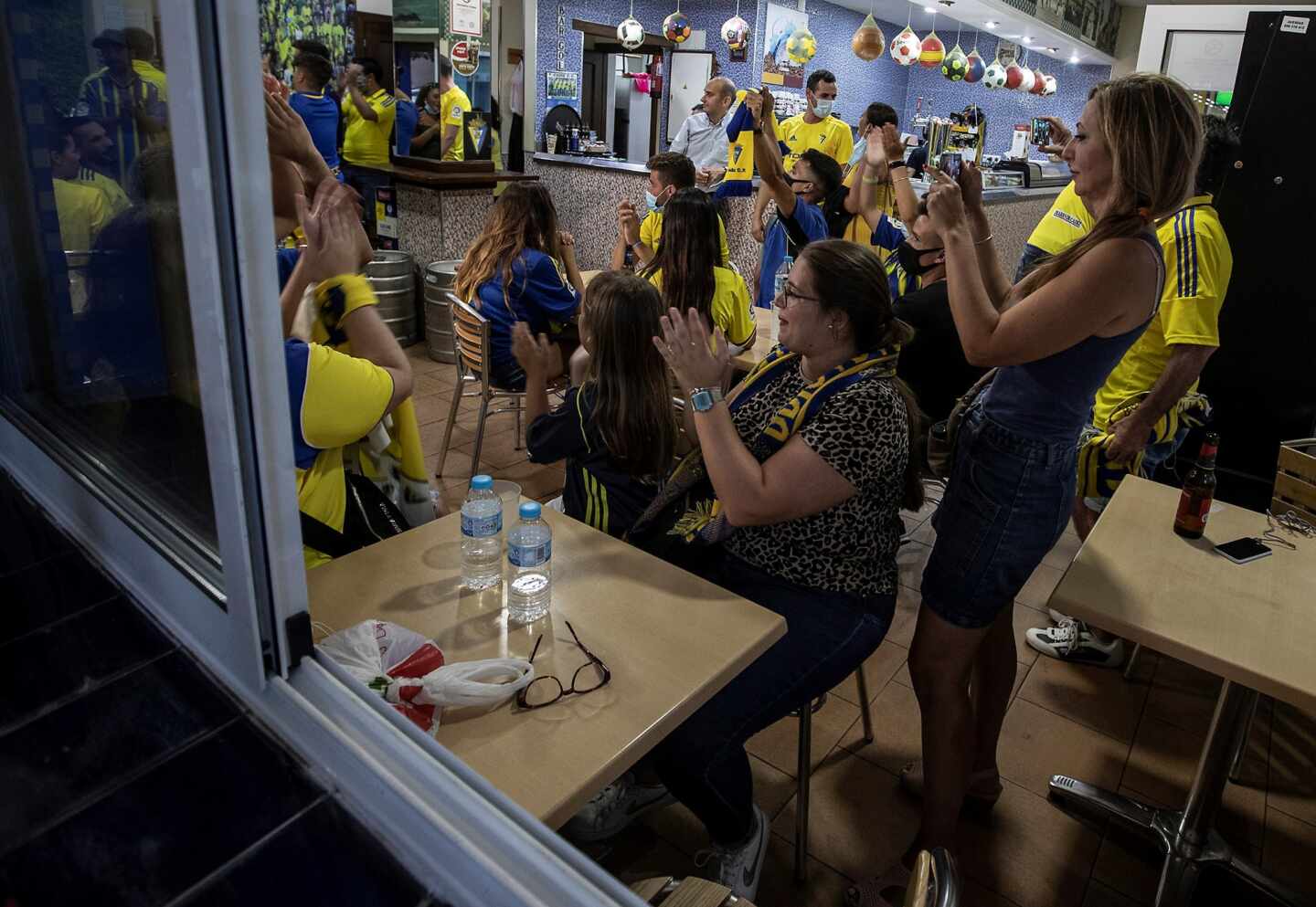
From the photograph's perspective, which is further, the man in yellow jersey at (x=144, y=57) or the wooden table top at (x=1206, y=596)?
the wooden table top at (x=1206, y=596)

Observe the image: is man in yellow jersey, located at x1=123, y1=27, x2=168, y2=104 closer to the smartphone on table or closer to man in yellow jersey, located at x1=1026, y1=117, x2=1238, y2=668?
the smartphone on table

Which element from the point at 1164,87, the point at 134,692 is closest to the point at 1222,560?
the point at 1164,87

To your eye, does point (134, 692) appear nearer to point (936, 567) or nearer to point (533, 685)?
point (533, 685)

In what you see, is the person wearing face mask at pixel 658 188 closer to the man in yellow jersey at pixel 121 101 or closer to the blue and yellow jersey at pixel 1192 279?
the blue and yellow jersey at pixel 1192 279

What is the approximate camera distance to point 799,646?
1.63m

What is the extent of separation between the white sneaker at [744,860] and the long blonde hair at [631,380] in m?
0.81

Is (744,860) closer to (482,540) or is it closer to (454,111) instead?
(482,540)

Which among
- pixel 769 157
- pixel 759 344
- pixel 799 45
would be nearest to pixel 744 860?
pixel 759 344

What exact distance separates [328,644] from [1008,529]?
122 centimetres

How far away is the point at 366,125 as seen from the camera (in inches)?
223

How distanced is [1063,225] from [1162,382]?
0.68 m

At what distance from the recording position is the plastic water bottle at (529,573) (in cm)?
140

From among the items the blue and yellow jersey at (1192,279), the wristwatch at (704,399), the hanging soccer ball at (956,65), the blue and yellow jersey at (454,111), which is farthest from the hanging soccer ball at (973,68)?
the wristwatch at (704,399)

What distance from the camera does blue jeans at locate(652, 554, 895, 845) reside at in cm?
160
